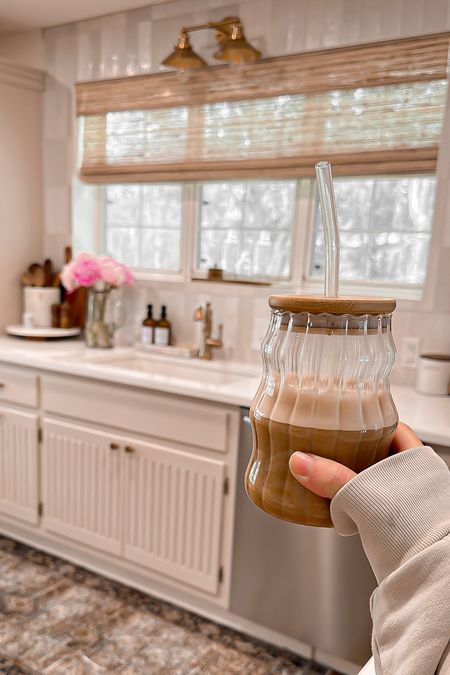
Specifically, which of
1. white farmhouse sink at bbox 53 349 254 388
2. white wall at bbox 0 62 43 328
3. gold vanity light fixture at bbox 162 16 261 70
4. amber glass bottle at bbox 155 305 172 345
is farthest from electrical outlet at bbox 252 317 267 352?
white wall at bbox 0 62 43 328

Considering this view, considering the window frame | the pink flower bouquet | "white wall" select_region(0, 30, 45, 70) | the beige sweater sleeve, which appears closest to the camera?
the beige sweater sleeve

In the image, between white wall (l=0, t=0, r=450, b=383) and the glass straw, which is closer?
the glass straw

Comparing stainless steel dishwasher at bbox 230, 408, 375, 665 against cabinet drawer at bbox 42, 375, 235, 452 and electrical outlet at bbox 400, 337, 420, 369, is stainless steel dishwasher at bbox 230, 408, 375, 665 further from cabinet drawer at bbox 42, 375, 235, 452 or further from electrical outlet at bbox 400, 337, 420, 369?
electrical outlet at bbox 400, 337, 420, 369

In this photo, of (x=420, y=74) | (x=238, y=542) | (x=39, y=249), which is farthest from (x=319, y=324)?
(x=39, y=249)

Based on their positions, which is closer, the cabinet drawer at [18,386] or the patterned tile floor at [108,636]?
the patterned tile floor at [108,636]

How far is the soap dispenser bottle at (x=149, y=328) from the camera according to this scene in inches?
111

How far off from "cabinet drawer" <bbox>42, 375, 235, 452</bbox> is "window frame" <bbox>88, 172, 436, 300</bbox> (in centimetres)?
73

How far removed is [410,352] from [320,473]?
1.77 metres

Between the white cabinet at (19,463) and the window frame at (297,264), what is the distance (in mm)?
900

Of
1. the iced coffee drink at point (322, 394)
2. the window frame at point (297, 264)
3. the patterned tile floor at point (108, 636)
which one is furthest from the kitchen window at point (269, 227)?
the iced coffee drink at point (322, 394)

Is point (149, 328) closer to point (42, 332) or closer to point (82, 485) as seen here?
point (42, 332)

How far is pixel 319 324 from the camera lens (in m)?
0.65

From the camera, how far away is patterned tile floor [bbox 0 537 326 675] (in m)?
1.94

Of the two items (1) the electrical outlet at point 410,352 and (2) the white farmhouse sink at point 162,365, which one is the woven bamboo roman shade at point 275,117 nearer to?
(1) the electrical outlet at point 410,352
